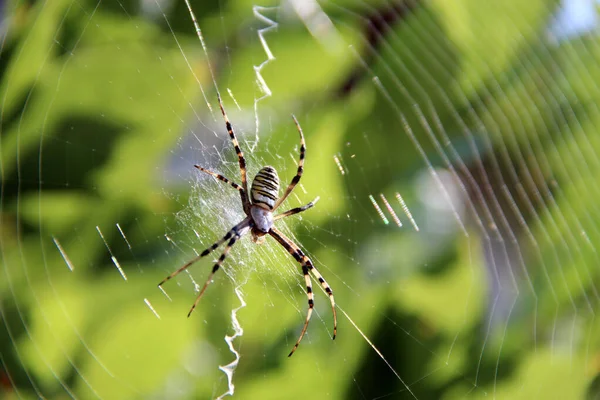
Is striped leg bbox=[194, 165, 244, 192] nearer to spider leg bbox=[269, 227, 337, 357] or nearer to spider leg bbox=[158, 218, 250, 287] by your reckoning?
spider leg bbox=[158, 218, 250, 287]

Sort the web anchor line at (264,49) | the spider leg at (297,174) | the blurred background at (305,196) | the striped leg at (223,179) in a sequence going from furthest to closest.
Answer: the striped leg at (223,179), the spider leg at (297,174), the web anchor line at (264,49), the blurred background at (305,196)

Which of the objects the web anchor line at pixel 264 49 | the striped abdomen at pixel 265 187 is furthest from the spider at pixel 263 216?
the web anchor line at pixel 264 49

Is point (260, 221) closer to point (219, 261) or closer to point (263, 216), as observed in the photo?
point (263, 216)

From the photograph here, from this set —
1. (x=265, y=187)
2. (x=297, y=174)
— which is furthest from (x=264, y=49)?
(x=265, y=187)

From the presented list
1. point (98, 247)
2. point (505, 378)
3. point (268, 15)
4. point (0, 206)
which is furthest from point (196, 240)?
point (505, 378)

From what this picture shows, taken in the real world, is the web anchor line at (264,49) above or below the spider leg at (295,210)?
above

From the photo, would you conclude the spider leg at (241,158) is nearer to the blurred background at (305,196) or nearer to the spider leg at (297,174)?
the blurred background at (305,196)

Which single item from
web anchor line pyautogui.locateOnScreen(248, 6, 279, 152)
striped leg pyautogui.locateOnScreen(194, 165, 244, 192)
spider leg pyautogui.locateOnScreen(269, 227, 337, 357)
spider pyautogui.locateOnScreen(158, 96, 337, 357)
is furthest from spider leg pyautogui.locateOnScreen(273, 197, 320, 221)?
web anchor line pyautogui.locateOnScreen(248, 6, 279, 152)

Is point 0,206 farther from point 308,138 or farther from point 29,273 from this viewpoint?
point 308,138
